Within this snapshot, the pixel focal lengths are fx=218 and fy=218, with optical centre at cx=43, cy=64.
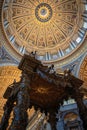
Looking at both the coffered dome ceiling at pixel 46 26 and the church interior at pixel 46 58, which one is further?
the coffered dome ceiling at pixel 46 26

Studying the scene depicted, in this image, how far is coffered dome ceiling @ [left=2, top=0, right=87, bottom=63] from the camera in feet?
60.1

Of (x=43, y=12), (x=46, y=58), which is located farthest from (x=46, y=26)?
(x=46, y=58)

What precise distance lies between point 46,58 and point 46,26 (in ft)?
12.5

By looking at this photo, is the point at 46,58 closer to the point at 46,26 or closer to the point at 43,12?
the point at 46,26

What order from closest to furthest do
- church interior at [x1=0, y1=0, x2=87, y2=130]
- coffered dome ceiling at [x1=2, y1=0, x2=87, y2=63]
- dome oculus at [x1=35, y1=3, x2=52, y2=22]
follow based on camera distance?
church interior at [x1=0, y1=0, x2=87, y2=130] < coffered dome ceiling at [x1=2, y1=0, x2=87, y2=63] < dome oculus at [x1=35, y1=3, x2=52, y2=22]

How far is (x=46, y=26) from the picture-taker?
2103cm

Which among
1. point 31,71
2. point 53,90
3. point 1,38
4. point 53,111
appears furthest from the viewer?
point 1,38

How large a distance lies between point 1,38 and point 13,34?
2.36 metres

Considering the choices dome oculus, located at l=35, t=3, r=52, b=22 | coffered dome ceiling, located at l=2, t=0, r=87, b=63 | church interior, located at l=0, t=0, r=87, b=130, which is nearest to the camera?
church interior, located at l=0, t=0, r=87, b=130

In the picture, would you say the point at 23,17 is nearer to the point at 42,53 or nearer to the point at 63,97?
the point at 42,53

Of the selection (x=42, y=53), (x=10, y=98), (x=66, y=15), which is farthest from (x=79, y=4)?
(x=10, y=98)

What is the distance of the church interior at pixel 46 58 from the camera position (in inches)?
345

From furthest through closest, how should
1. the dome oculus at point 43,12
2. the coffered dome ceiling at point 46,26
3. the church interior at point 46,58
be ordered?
the dome oculus at point 43,12, the coffered dome ceiling at point 46,26, the church interior at point 46,58

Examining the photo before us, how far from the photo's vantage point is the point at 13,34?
62.3 feet
